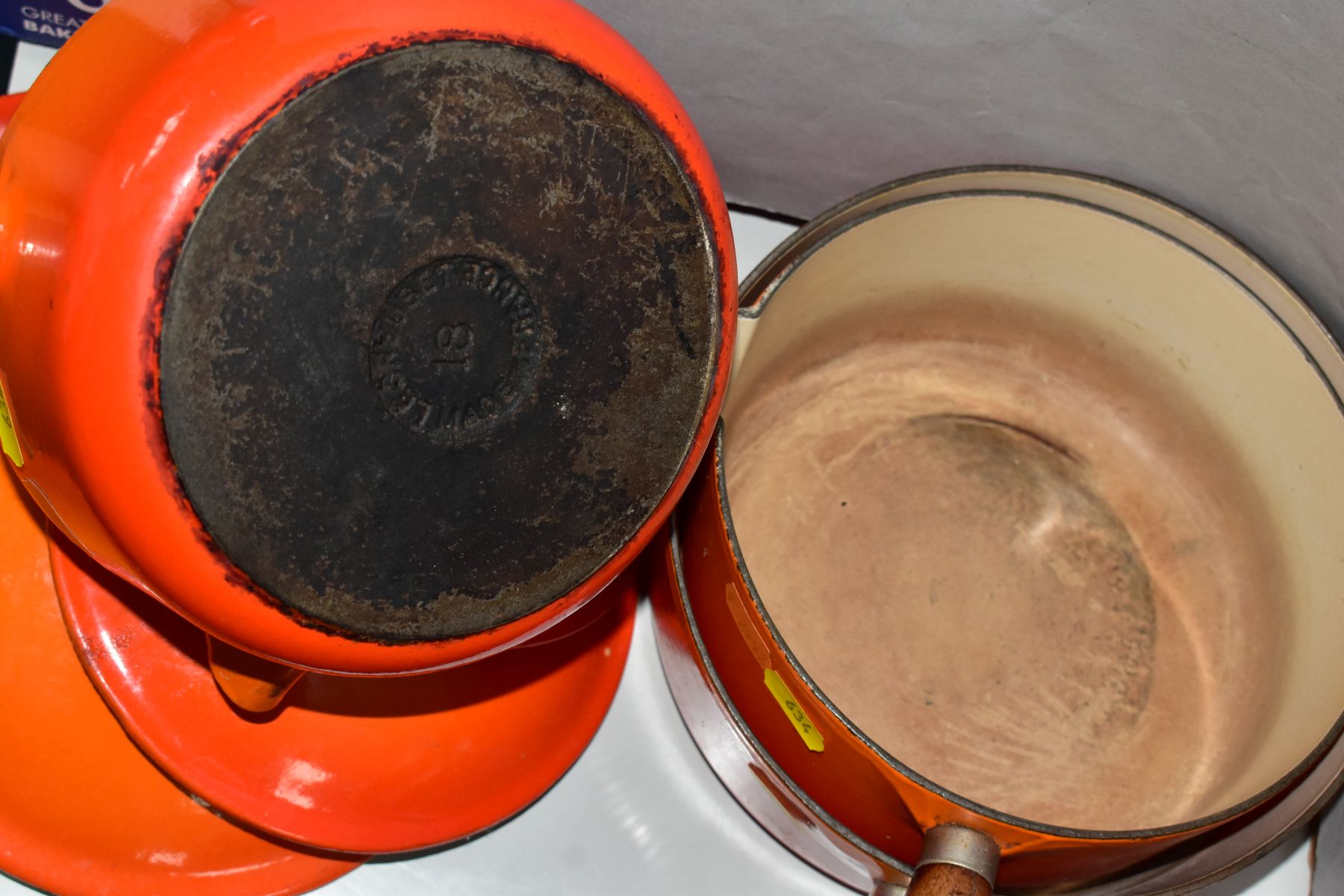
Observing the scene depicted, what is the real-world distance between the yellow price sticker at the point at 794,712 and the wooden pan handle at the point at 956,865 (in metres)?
0.07

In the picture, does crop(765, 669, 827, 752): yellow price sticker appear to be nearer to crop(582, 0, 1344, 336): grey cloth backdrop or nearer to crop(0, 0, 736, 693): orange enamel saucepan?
crop(0, 0, 736, 693): orange enamel saucepan

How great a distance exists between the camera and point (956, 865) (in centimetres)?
58

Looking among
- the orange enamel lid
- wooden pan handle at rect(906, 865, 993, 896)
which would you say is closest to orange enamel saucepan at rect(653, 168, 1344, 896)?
wooden pan handle at rect(906, 865, 993, 896)

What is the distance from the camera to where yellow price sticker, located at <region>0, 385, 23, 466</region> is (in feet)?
1.75

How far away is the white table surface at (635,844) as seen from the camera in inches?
32.2

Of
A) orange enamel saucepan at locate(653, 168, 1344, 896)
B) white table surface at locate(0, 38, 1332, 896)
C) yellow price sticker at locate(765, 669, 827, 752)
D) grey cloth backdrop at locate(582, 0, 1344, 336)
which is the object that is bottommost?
white table surface at locate(0, 38, 1332, 896)

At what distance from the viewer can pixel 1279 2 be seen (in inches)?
28.5

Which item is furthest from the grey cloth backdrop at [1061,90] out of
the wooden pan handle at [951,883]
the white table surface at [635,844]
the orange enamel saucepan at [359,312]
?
the wooden pan handle at [951,883]

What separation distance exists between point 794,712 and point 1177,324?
0.47 meters

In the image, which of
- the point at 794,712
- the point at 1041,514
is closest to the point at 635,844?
the point at 794,712

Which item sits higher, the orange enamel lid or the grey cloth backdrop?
the grey cloth backdrop

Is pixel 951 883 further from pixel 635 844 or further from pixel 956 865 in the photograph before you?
pixel 635 844

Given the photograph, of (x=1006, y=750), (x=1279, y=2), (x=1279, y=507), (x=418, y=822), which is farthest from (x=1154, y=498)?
(x=418, y=822)

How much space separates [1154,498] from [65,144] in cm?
80
